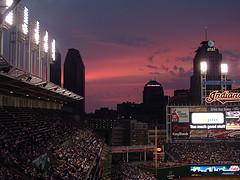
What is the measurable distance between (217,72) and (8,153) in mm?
188250

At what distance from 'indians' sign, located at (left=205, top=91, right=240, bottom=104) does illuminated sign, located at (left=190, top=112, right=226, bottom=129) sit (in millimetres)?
2160

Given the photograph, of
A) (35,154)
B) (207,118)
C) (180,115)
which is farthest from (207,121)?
(35,154)

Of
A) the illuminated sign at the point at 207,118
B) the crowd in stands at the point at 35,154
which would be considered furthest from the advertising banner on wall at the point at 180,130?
the crowd in stands at the point at 35,154

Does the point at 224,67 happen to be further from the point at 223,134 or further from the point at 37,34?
the point at 37,34

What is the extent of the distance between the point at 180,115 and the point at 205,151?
531 cm

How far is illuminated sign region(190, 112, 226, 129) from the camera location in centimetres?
4734

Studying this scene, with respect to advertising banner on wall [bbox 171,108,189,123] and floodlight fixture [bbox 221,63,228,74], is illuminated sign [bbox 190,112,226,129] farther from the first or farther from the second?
floodlight fixture [bbox 221,63,228,74]

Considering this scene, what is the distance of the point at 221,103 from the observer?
4931cm

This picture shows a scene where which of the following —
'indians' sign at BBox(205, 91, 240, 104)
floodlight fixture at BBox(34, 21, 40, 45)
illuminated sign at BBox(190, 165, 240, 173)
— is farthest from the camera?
'indians' sign at BBox(205, 91, 240, 104)

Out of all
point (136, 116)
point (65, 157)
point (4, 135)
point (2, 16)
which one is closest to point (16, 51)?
point (65, 157)

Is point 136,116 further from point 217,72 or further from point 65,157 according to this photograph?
point 65,157

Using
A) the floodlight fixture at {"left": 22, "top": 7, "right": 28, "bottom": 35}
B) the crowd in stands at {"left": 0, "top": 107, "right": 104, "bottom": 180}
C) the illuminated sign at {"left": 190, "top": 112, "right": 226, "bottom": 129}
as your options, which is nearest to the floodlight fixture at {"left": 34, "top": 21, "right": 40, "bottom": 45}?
the floodlight fixture at {"left": 22, "top": 7, "right": 28, "bottom": 35}

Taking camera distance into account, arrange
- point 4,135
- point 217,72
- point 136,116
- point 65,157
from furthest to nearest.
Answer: point 217,72
point 136,116
point 65,157
point 4,135

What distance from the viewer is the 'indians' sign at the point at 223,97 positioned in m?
48.7
